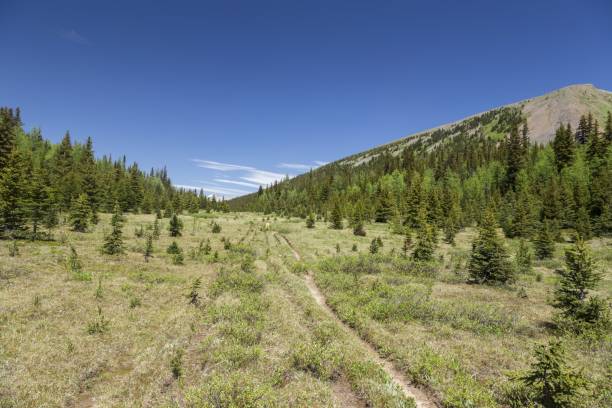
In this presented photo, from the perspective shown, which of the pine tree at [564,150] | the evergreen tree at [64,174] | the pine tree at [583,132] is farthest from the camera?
the pine tree at [583,132]

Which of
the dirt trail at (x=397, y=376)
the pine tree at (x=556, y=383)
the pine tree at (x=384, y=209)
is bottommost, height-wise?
the dirt trail at (x=397, y=376)

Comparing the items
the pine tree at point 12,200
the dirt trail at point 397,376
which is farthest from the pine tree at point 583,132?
the pine tree at point 12,200

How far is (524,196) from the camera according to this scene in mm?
66938

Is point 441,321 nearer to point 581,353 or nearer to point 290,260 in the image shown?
point 581,353

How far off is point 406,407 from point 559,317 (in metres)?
12.8

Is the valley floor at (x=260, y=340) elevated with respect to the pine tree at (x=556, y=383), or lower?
lower

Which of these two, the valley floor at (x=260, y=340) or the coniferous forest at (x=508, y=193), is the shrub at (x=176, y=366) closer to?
the valley floor at (x=260, y=340)

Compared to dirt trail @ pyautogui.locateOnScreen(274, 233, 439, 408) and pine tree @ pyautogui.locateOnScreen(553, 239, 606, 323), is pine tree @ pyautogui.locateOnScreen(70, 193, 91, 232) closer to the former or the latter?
dirt trail @ pyautogui.locateOnScreen(274, 233, 439, 408)

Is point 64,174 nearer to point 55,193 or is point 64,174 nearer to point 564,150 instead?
point 55,193

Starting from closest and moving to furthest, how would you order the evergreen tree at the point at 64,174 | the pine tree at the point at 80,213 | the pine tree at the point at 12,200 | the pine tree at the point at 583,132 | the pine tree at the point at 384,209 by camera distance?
the pine tree at the point at 12,200 → the pine tree at the point at 80,213 → the evergreen tree at the point at 64,174 → the pine tree at the point at 384,209 → the pine tree at the point at 583,132

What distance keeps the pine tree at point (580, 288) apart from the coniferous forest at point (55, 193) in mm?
46681

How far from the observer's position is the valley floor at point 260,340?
8492mm

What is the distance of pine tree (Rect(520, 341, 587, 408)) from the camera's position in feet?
25.0

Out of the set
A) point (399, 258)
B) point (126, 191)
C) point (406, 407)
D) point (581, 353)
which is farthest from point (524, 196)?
point (126, 191)
